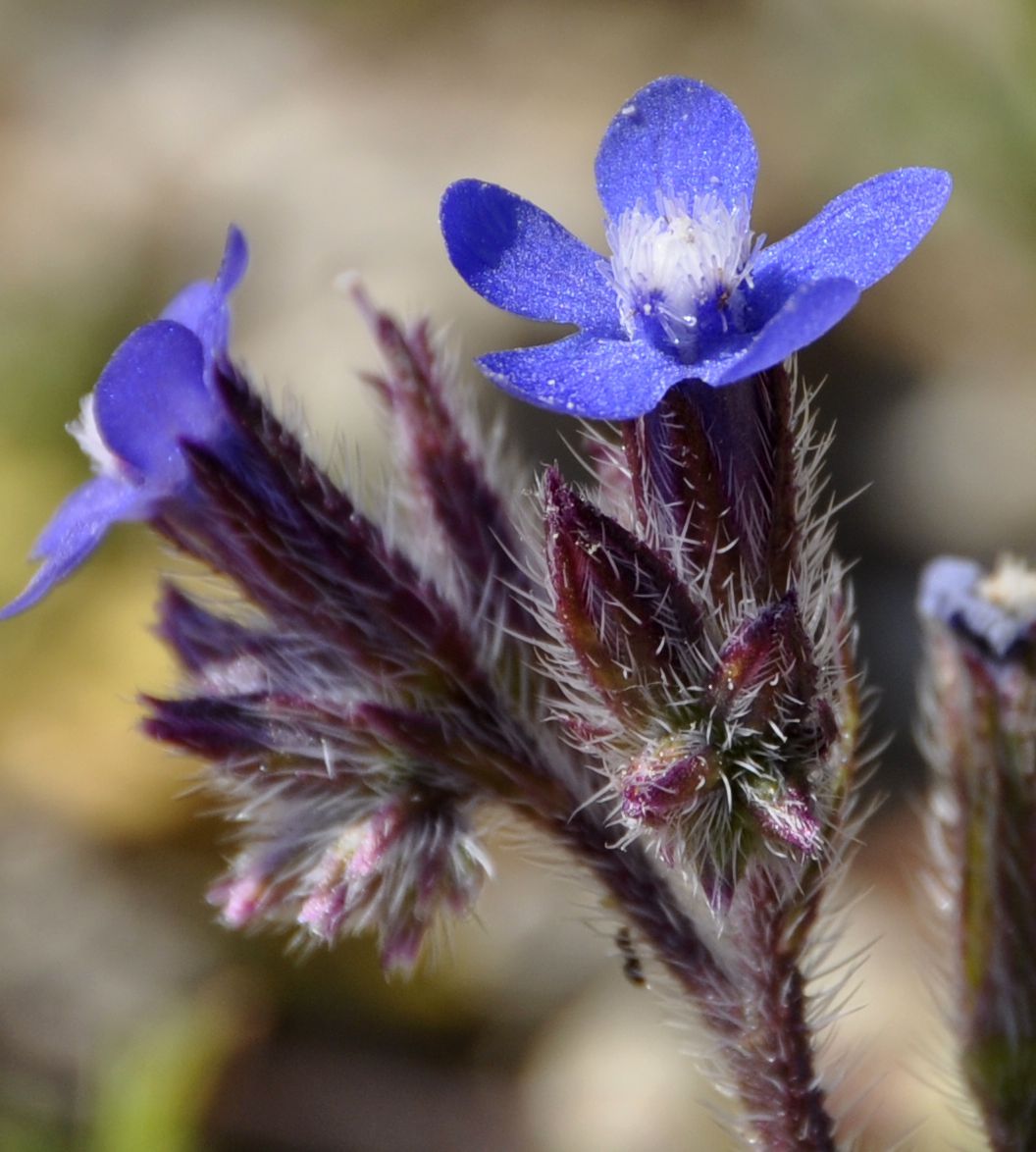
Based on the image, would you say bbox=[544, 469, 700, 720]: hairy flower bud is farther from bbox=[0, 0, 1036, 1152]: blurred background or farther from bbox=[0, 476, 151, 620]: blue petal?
bbox=[0, 0, 1036, 1152]: blurred background

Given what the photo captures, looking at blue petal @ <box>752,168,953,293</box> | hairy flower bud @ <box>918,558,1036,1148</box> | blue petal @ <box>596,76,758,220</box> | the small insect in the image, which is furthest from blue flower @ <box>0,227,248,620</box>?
hairy flower bud @ <box>918,558,1036,1148</box>

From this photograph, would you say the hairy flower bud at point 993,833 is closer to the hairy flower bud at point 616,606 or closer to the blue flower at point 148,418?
the hairy flower bud at point 616,606

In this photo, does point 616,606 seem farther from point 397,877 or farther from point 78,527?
point 78,527

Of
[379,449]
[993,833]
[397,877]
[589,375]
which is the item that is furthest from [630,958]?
[379,449]

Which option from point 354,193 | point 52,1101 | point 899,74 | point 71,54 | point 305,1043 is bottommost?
point 52,1101

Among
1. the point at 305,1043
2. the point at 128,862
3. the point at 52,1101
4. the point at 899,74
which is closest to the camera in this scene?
the point at 52,1101

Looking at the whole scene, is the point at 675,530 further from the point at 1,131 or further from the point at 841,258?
the point at 1,131

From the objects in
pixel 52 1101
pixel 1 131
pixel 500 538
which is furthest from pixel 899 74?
pixel 1 131
